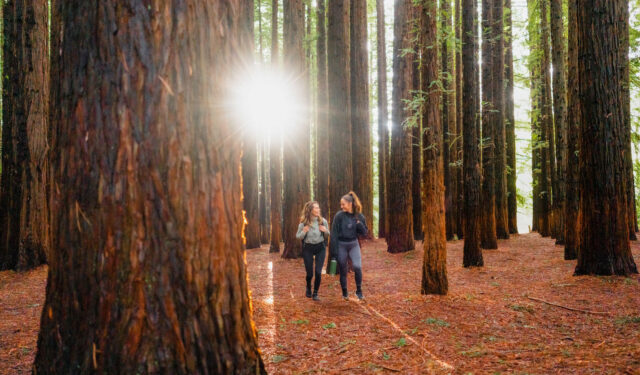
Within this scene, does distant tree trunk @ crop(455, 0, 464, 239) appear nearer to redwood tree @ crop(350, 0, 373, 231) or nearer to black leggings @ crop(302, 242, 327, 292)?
redwood tree @ crop(350, 0, 373, 231)

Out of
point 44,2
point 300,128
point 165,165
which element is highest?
point 44,2

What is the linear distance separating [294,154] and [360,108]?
403 cm

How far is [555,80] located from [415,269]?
733 cm

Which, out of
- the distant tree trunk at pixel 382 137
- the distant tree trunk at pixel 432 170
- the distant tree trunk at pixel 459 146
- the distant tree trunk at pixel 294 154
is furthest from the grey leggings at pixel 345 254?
the distant tree trunk at pixel 382 137

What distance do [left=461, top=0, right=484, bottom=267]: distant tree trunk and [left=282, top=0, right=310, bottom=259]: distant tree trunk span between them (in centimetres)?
527

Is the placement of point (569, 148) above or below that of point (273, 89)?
below

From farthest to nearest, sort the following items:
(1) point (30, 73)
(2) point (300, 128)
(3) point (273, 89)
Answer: (3) point (273, 89) < (2) point (300, 128) < (1) point (30, 73)

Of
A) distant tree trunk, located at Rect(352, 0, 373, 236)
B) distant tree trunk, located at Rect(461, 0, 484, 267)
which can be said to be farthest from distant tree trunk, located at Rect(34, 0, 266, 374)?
distant tree trunk, located at Rect(352, 0, 373, 236)

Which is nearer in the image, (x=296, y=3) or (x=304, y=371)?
(x=304, y=371)

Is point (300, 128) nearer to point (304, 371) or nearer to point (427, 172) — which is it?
point (427, 172)

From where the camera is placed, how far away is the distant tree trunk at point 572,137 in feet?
28.9

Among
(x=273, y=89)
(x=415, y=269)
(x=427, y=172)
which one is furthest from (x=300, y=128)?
(x=427, y=172)

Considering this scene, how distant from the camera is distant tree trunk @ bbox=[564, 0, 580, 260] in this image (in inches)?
347

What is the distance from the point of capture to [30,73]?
31.9 feet
